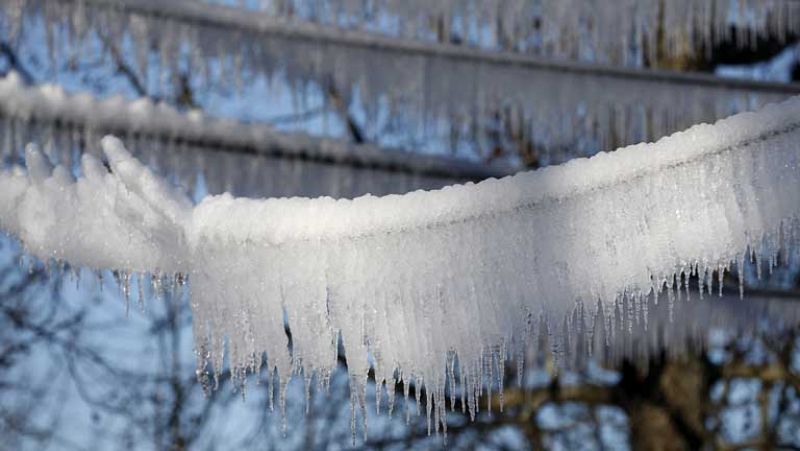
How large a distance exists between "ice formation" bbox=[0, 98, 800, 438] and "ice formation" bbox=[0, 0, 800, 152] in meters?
1.51

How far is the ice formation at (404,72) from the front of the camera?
2277 millimetres

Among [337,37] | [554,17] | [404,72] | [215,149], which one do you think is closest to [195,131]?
[215,149]

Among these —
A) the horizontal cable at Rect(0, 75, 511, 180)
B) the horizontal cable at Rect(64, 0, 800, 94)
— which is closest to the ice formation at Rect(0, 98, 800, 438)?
the horizontal cable at Rect(0, 75, 511, 180)

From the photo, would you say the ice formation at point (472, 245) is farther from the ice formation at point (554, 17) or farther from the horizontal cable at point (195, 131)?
the ice formation at point (554, 17)

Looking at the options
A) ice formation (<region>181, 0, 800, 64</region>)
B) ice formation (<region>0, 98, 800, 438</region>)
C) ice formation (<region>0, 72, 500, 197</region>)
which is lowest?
ice formation (<region>0, 98, 800, 438</region>)

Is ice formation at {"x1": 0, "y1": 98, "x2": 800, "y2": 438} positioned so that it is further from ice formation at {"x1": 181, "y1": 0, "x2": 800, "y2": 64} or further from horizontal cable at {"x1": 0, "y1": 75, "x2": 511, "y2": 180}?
ice formation at {"x1": 181, "y1": 0, "x2": 800, "y2": 64}

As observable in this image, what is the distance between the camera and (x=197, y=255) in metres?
0.85

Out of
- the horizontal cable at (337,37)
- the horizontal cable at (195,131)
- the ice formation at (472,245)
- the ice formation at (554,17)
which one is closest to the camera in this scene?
the ice formation at (472,245)

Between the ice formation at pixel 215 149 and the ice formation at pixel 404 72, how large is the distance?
236 mm

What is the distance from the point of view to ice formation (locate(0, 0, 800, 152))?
2.28m

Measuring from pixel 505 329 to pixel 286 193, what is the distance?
4.94 feet

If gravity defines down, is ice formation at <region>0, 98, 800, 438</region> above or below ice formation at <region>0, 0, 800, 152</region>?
below

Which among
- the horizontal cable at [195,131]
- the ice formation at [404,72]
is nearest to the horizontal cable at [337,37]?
the ice formation at [404,72]

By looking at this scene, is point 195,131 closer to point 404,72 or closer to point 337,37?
point 337,37
